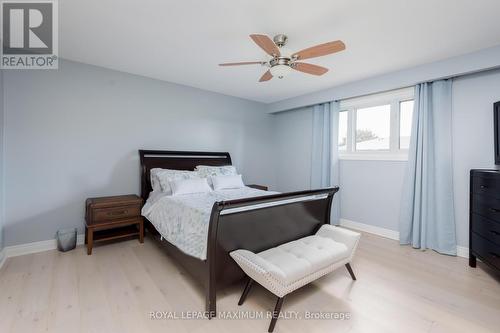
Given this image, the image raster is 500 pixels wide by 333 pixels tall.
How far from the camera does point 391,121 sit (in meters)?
3.50

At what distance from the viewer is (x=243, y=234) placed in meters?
1.95

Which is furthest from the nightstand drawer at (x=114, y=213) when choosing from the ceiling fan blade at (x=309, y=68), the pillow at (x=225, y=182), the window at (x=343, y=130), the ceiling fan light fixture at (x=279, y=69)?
the window at (x=343, y=130)

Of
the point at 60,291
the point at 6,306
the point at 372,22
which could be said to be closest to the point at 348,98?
the point at 372,22

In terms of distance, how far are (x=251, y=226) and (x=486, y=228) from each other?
2390mm

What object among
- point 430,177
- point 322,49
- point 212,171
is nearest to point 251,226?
point 322,49

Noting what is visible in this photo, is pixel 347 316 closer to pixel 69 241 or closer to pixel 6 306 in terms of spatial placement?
pixel 6 306

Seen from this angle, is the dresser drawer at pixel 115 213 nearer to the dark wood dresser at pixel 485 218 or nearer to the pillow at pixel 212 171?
the pillow at pixel 212 171

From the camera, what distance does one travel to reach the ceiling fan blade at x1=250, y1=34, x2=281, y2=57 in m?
1.67

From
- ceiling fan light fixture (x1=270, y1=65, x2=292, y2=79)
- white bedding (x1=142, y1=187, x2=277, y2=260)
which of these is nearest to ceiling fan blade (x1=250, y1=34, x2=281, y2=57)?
ceiling fan light fixture (x1=270, y1=65, x2=292, y2=79)

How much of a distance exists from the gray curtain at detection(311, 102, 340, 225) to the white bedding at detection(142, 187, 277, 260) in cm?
173

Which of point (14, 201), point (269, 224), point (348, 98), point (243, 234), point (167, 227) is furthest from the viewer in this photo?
point (348, 98)

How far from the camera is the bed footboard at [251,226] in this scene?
5.63 feet

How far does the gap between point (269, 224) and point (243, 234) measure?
30 centimetres

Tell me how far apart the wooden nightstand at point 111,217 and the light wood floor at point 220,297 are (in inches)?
10.2
